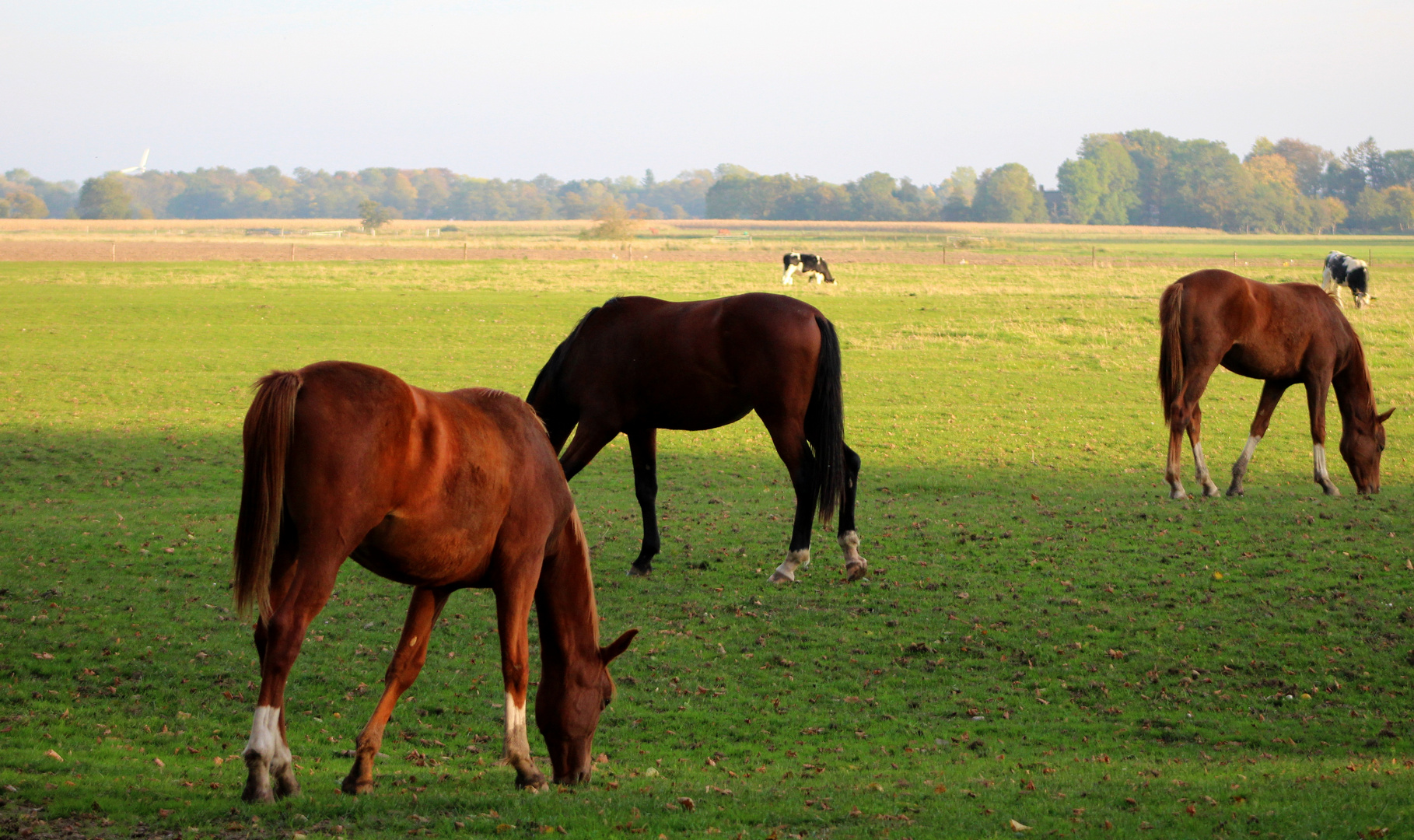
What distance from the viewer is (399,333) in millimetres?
24609

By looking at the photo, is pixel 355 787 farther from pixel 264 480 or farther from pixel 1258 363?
pixel 1258 363

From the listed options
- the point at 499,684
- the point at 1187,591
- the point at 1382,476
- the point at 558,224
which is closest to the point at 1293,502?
the point at 1382,476

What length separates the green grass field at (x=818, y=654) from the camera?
4422 millimetres

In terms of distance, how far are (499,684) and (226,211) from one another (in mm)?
199080

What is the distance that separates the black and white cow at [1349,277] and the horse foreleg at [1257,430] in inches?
819

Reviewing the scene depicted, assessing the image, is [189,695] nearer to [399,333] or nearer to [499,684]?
[499,684]

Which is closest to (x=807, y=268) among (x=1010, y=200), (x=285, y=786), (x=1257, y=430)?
(x=1257, y=430)

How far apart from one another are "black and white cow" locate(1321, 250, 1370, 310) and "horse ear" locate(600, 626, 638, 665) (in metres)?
31.1

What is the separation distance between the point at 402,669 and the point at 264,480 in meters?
1.13

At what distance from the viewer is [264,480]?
13.6 ft

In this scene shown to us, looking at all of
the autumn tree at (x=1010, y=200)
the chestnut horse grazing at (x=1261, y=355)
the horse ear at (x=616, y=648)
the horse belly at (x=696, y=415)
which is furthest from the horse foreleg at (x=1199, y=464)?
the autumn tree at (x=1010, y=200)

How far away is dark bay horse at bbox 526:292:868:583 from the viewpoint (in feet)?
29.1

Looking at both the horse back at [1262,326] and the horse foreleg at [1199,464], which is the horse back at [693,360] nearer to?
the horse back at [1262,326]

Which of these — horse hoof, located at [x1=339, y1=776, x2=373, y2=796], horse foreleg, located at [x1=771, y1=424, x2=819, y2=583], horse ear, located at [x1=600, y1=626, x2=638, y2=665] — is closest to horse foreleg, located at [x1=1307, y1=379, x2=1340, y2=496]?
horse foreleg, located at [x1=771, y1=424, x2=819, y2=583]
